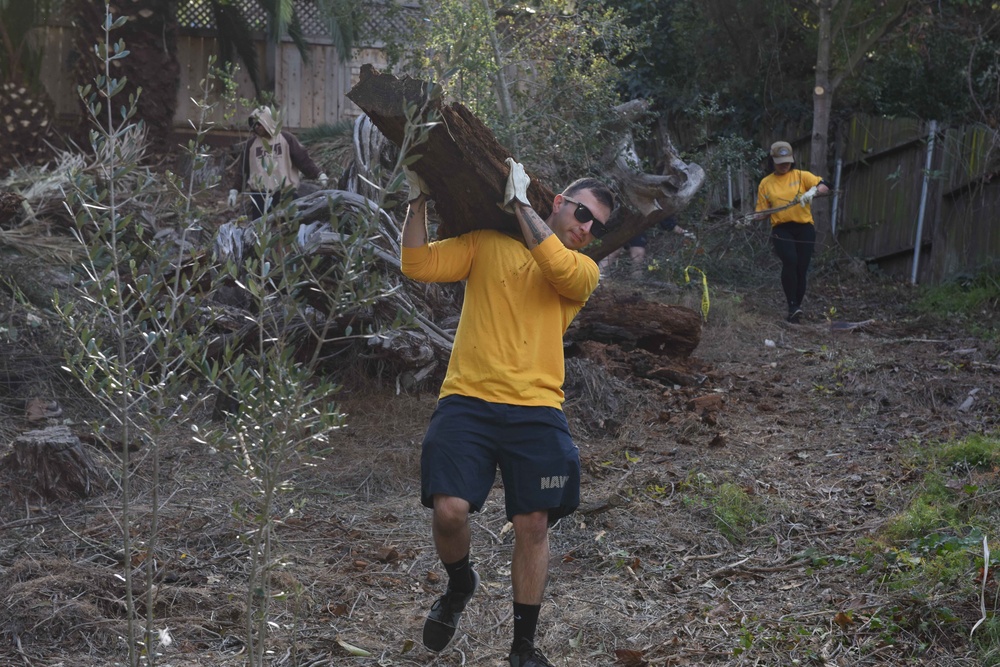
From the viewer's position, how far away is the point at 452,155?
379cm

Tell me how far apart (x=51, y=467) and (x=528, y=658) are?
288 centimetres

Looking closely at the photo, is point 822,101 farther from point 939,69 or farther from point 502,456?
point 502,456

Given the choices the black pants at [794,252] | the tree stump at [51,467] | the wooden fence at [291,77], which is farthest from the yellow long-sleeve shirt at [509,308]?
the wooden fence at [291,77]

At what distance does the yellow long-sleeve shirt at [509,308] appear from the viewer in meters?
3.73

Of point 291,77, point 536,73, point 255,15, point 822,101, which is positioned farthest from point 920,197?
point 255,15

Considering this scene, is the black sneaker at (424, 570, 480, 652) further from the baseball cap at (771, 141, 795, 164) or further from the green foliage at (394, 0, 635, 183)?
the baseball cap at (771, 141, 795, 164)

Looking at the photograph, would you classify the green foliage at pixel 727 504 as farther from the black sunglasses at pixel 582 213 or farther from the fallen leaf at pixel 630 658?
the black sunglasses at pixel 582 213

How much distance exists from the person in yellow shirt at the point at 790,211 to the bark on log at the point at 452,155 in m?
7.19

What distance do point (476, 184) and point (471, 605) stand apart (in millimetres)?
1746

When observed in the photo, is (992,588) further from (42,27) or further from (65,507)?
(42,27)

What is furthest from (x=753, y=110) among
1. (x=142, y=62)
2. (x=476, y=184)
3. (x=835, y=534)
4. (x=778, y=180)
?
(x=476, y=184)

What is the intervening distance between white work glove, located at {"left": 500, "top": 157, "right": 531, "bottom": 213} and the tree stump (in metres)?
2.88

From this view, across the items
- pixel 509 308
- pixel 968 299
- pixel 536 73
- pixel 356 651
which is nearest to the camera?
pixel 509 308

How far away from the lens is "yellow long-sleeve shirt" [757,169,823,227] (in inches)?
427
